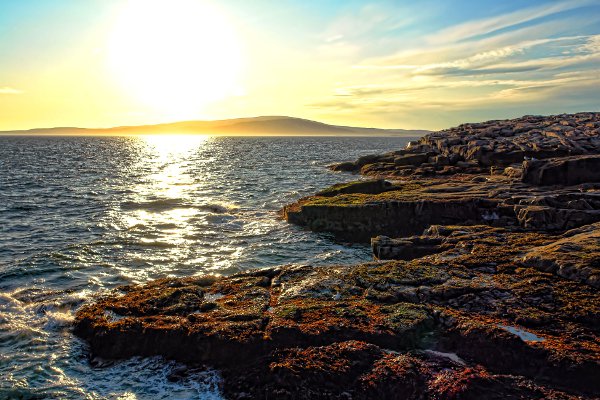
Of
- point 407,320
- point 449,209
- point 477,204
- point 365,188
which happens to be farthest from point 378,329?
point 365,188

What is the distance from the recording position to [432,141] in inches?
2222

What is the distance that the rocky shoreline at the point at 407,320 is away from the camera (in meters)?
8.59

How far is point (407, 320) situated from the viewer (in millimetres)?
10164

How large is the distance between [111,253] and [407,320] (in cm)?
1567

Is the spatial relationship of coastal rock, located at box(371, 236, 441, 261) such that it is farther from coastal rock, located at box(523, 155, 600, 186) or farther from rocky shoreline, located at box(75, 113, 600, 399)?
coastal rock, located at box(523, 155, 600, 186)

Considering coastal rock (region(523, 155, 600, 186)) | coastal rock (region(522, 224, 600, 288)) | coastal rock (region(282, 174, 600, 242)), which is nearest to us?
coastal rock (region(522, 224, 600, 288))

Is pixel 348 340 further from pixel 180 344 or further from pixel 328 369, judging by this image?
pixel 180 344

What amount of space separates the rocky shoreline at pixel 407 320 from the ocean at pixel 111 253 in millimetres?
843

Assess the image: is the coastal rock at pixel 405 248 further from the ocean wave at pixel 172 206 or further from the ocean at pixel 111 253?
the ocean wave at pixel 172 206

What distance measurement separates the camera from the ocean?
32.9ft

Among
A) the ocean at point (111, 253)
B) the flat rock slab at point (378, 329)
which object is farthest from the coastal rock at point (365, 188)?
the flat rock slab at point (378, 329)

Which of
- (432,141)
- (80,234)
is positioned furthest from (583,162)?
(432,141)

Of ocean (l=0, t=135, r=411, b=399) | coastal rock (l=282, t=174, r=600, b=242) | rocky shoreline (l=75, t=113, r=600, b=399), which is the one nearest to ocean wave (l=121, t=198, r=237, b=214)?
ocean (l=0, t=135, r=411, b=399)

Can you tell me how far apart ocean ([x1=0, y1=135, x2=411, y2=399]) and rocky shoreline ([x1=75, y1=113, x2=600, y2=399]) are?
2.76 ft
